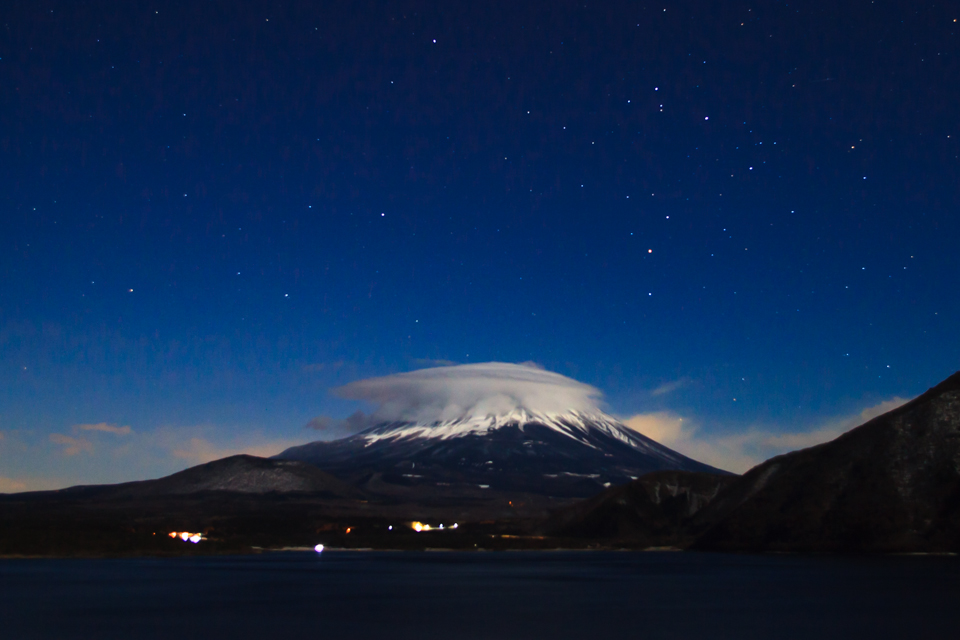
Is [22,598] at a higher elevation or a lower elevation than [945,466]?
lower

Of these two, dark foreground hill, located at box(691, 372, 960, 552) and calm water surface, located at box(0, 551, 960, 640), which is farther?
dark foreground hill, located at box(691, 372, 960, 552)

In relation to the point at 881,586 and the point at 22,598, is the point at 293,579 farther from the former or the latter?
the point at 881,586

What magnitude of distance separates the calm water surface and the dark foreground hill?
165 feet

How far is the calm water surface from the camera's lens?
55.3 meters

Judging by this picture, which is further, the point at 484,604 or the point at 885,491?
the point at 885,491

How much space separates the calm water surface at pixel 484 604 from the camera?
5534 centimetres

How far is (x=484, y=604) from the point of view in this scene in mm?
74938

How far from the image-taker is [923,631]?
53.5 meters

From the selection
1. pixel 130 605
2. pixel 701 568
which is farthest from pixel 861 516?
pixel 130 605

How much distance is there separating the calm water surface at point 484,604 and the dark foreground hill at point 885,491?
5024 cm

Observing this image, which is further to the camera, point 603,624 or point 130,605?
point 130,605

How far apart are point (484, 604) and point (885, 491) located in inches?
5176

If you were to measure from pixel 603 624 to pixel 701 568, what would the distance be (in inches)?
3419

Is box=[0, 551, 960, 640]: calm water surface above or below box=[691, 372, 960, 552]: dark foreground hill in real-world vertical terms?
below
